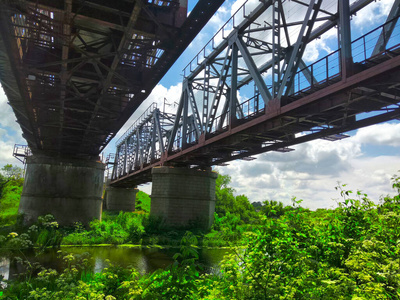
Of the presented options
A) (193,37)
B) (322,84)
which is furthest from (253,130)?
(193,37)

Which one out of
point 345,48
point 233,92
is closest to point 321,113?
point 345,48

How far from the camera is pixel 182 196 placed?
32125mm

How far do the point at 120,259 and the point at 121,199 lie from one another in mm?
61036

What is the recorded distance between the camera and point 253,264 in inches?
182

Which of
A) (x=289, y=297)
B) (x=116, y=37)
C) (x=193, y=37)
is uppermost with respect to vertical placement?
(x=116, y=37)

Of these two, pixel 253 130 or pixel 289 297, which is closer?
pixel 289 297

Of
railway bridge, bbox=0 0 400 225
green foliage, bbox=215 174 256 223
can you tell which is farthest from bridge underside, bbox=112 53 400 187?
green foliage, bbox=215 174 256 223

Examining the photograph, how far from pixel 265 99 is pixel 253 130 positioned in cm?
313

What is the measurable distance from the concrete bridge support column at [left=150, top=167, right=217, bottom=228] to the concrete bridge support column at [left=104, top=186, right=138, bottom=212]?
158 ft

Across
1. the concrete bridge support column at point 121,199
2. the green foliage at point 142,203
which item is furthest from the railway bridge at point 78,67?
the green foliage at point 142,203

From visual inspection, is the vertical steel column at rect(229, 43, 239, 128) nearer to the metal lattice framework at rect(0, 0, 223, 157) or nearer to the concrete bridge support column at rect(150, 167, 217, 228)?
the metal lattice framework at rect(0, 0, 223, 157)

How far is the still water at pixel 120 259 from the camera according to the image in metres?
16.4

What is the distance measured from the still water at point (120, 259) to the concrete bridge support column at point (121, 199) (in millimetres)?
54060

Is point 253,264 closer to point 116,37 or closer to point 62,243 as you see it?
point 116,37
